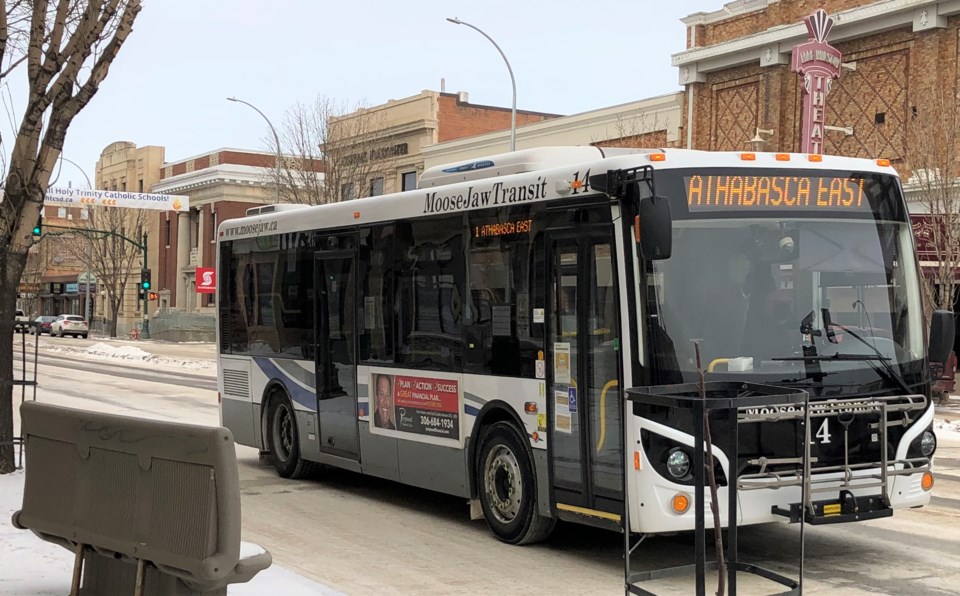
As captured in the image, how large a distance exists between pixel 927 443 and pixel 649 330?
233 cm

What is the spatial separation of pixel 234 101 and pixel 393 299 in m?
35.2

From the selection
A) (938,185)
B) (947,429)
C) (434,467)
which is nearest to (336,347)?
(434,467)

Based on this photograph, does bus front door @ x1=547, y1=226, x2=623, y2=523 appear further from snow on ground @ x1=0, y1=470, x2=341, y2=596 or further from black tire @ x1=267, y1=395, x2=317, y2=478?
black tire @ x1=267, y1=395, x2=317, y2=478

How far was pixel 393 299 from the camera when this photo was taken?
1083cm

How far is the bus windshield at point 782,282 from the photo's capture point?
7.79 metres

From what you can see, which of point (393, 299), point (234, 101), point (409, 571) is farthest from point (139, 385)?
point (409, 571)

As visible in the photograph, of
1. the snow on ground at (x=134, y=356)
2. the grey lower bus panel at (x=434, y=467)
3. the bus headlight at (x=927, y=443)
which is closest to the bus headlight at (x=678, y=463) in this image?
the bus headlight at (x=927, y=443)

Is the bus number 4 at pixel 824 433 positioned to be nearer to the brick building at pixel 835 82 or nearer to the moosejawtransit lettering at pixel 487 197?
the moosejawtransit lettering at pixel 487 197

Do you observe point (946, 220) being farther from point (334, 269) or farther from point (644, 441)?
point (644, 441)

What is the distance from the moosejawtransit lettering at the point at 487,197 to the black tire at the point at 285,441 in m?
3.66

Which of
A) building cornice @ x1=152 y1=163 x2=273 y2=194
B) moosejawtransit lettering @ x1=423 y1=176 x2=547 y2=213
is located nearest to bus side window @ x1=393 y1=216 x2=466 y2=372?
Answer: moosejawtransit lettering @ x1=423 y1=176 x2=547 y2=213

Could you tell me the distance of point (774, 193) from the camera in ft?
27.0

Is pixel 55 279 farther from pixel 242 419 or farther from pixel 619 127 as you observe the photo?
pixel 242 419

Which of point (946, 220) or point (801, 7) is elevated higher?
point (801, 7)
